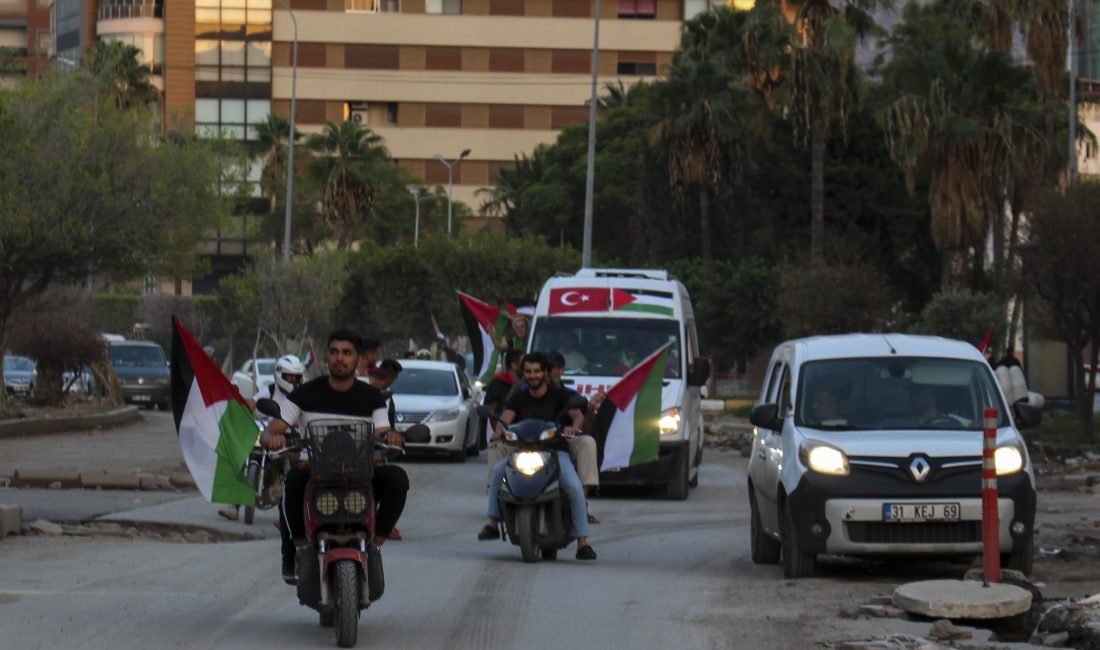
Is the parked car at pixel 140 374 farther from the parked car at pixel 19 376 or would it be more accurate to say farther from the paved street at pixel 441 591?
the paved street at pixel 441 591

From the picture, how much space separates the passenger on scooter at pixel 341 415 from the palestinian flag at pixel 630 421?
8173mm

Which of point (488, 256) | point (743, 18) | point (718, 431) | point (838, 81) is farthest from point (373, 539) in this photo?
point (488, 256)

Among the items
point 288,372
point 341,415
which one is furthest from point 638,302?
point 341,415

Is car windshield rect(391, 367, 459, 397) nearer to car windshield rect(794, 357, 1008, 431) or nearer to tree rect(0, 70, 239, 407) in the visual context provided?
tree rect(0, 70, 239, 407)

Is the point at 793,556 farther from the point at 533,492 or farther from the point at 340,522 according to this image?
the point at 340,522

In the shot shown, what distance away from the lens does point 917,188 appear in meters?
60.8

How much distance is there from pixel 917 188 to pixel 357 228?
31.4 metres

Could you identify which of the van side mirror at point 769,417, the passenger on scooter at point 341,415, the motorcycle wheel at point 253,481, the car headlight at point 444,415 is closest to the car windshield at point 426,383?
the car headlight at point 444,415

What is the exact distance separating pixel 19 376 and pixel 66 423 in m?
15.0

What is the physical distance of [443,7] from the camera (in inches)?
3989

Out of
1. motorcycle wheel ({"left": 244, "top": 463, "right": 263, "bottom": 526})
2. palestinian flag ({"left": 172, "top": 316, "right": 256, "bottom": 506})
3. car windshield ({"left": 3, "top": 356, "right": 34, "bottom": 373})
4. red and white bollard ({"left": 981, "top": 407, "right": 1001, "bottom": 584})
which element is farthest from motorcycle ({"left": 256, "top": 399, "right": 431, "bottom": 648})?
car windshield ({"left": 3, "top": 356, "right": 34, "bottom": 373})

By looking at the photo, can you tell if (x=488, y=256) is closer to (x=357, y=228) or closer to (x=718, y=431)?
(x=357, y=228)

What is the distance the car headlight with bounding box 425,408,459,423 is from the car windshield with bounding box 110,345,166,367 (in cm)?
2033

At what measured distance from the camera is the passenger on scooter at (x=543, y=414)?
45.0 feet
